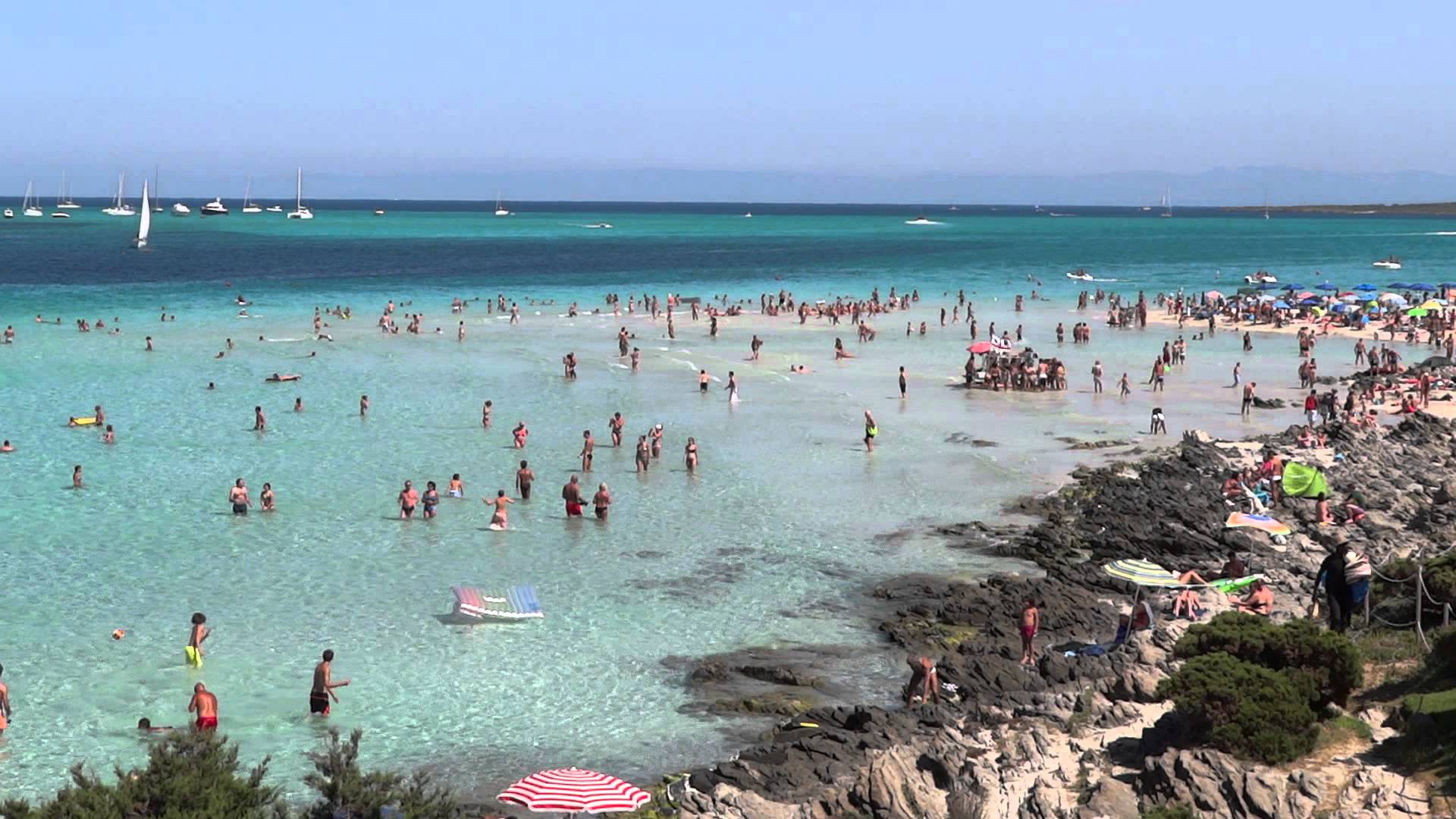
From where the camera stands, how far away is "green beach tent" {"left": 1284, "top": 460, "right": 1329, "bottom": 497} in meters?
28.5

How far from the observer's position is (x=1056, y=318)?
7444 centimetres

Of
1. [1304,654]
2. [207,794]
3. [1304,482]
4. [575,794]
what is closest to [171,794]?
[207,794]

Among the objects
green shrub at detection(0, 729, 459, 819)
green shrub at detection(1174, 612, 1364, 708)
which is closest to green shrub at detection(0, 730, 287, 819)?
green shrub at detection(0, 729, 459, 819)

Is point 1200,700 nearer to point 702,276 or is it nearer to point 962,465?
point 962,465

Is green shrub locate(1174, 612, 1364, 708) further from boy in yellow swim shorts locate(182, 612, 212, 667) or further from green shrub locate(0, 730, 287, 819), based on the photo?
boy in yellow swim shorts locate(182, 612, 212, 667)

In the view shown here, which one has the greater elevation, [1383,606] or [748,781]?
[1383,606]

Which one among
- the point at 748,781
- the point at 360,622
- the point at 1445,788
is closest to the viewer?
the point at 1445,788

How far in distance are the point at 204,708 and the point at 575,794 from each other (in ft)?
19.4

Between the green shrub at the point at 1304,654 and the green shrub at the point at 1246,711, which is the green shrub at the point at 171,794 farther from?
the green shrub at the point at 1304,654

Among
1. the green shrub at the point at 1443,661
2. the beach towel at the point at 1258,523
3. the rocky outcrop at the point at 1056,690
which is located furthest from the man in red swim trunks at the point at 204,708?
the beach towel at the point at 1258,523

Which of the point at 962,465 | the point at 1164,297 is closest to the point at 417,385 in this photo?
the point at 962,465

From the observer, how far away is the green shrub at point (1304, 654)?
1541 centimetres

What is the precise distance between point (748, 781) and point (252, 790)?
517 cm

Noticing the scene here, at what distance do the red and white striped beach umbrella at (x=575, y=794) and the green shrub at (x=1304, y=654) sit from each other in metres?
6.39
